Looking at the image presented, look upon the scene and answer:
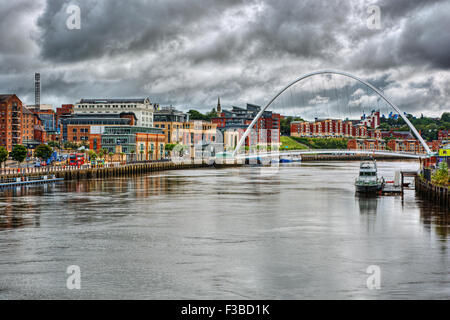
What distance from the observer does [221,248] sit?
95.1 feet

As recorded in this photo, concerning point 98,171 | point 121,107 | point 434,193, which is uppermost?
point 121,107

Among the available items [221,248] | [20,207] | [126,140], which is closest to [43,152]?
[126,140]

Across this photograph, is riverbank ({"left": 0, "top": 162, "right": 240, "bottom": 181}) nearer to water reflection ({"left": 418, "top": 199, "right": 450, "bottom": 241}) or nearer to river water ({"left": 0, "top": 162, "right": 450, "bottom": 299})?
river water ({"left": 0, "top": 162, "right": 450, "bottom": 299})

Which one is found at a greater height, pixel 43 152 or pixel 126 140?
pixel 126 140

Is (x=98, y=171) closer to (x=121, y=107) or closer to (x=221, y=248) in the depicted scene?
(x=221, y=248)

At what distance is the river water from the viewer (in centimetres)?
2200

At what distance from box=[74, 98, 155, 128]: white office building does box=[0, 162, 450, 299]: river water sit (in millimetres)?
110495

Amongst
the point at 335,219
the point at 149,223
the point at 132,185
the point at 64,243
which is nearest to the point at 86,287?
the point at 64,243

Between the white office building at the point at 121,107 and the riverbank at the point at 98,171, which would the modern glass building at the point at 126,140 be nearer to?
the riverbank at the point at 98,171

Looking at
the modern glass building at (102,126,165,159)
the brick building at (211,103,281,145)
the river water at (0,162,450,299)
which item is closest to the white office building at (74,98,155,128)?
the brick building at (211,103,281,145)

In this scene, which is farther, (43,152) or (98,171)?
(43,152)

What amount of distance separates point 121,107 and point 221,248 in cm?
14187

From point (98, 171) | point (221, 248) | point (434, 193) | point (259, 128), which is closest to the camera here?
point (221, 248)
